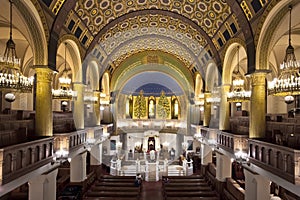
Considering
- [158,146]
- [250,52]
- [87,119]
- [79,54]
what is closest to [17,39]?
[79,54]

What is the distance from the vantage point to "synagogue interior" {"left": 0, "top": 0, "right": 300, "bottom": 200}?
31.6 feet

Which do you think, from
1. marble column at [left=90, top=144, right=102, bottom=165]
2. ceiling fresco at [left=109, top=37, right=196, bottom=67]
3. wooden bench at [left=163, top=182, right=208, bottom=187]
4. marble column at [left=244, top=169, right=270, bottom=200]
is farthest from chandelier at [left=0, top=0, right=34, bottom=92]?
ceiling fresco at [left=109, top=37, right=196, bottom=67]

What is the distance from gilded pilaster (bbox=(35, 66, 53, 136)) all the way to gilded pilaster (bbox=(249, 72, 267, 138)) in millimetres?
8313

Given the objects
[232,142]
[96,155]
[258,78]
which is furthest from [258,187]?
[96,155]

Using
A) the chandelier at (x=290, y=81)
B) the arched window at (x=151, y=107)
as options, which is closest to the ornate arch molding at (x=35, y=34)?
the chandelier at (x=290, y=81)

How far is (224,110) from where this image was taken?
52.7 feet

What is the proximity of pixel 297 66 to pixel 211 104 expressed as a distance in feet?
38.3

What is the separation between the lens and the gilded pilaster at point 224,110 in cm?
1600

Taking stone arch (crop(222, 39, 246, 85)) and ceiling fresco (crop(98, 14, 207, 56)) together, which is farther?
ceiling fresco (crop(98, 14, 207, 56))

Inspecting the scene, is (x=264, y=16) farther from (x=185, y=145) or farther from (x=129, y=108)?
(x=129, y=108)

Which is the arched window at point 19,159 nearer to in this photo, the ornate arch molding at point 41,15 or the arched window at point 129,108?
the ornate arch molding at point 41,15

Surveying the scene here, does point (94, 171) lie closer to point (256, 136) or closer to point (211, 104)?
point (211, 104)

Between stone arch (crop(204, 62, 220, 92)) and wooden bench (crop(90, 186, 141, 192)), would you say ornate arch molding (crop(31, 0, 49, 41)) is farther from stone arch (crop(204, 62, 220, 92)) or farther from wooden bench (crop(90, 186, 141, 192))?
stone arch (crop(204, 62, 220, 92))

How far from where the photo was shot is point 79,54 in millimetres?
15680
